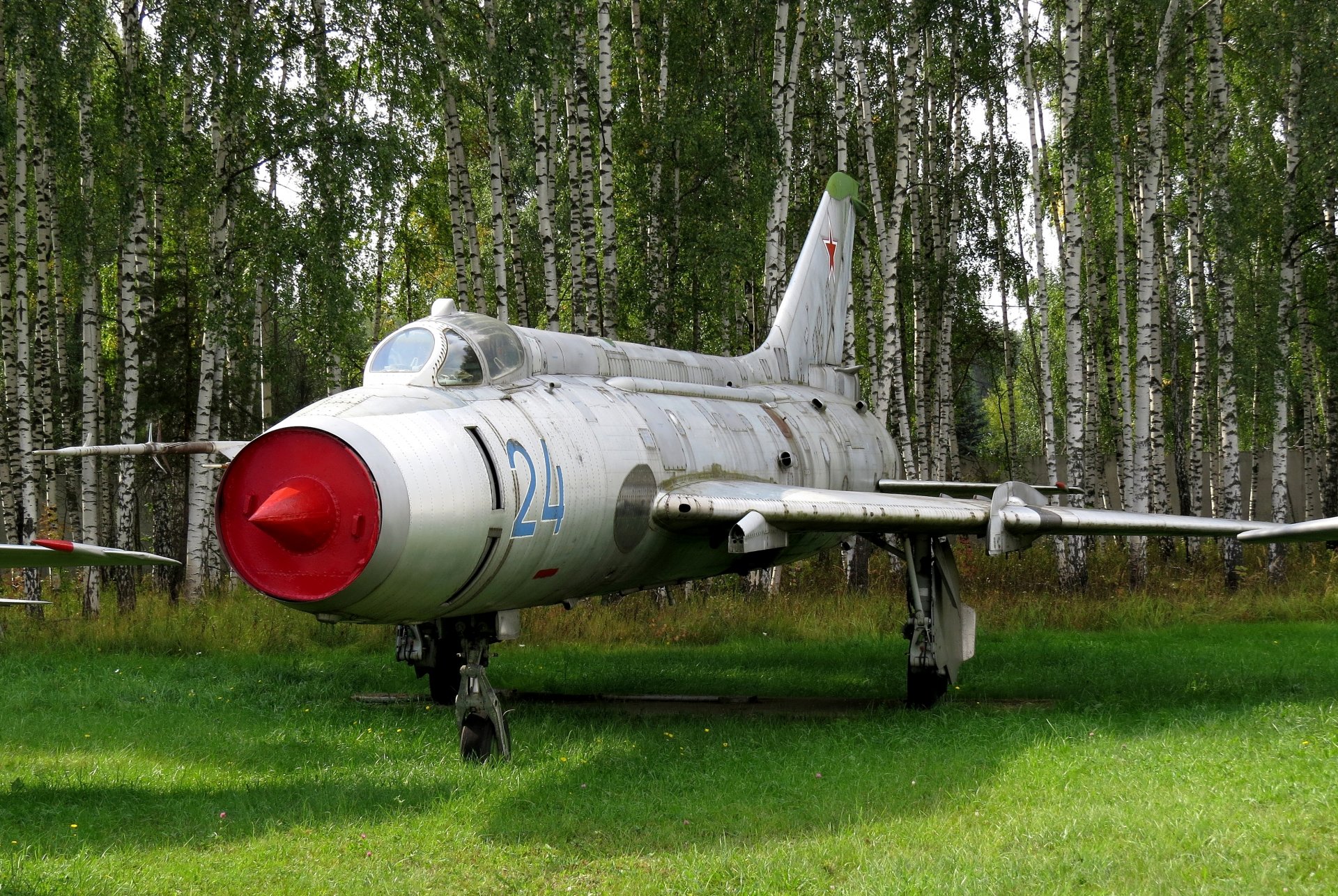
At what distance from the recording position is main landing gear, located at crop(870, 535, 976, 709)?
1009cm

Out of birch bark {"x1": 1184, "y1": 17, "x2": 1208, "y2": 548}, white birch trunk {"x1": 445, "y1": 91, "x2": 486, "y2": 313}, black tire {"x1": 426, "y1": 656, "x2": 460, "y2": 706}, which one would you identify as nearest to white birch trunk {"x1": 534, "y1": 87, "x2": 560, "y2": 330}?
white birch trunk {"x1": 445, "y1": 91, "x2": 486, "y2": 313}

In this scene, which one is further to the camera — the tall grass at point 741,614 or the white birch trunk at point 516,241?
the white birch trunk at point 516,241

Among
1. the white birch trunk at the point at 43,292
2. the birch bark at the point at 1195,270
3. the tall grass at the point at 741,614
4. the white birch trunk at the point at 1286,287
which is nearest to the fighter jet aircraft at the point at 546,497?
the tall grass at the point at 741,614

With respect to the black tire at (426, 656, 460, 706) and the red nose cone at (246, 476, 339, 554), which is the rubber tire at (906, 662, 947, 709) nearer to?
the black tire at (426, 656, 460, 706)

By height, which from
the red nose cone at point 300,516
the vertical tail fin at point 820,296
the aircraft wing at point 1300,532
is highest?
the vertical tail fin at point 820,296

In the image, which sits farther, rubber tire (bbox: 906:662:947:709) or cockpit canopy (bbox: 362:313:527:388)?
rubber tire (bbox: 906:662:947:709)

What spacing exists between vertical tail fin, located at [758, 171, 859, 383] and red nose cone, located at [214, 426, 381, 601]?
7137 millimetres

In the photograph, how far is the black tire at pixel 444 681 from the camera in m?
10.8

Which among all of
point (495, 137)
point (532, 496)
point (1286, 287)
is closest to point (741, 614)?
point (495, 137)

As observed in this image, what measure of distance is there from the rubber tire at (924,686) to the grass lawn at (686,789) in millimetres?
301

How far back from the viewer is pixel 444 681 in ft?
35.5

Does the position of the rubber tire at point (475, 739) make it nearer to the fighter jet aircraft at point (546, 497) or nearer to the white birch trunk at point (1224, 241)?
the fighter jet aircraft at point (546, 497)

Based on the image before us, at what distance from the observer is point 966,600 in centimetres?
1712

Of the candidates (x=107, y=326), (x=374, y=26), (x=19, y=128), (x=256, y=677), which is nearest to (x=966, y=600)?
(x=256, y=677)
